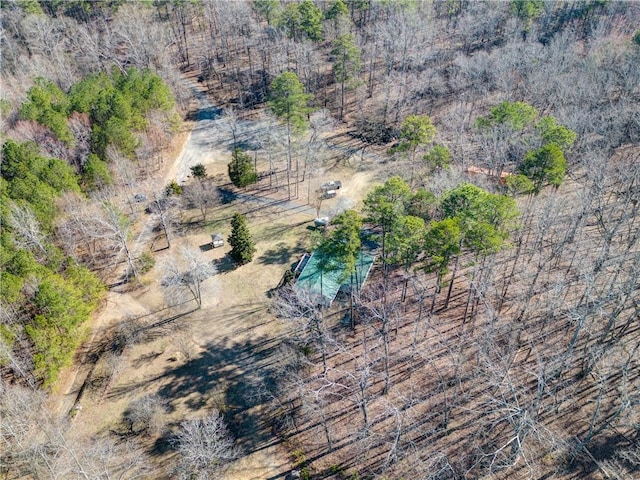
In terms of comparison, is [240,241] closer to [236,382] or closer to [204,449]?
[236,382]

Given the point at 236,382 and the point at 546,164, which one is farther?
the point at 546,164

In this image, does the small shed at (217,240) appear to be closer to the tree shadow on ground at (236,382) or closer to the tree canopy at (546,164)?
the tree shadow on ground at (236,382)

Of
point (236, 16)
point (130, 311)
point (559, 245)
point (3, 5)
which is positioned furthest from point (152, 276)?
point (3, 5)

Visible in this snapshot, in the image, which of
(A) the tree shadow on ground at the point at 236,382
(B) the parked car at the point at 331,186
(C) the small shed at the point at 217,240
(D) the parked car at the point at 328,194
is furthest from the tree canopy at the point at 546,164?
(C) the small shed at the point at 217,240

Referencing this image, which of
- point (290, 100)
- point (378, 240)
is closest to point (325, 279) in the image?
point (378, 240)

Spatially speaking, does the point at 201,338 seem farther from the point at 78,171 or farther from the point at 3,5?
the point at 3,5

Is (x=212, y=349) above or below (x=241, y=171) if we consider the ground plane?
below

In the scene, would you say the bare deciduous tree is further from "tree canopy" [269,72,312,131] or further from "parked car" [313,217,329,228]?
"tree canopy" [269,72,312,131]
